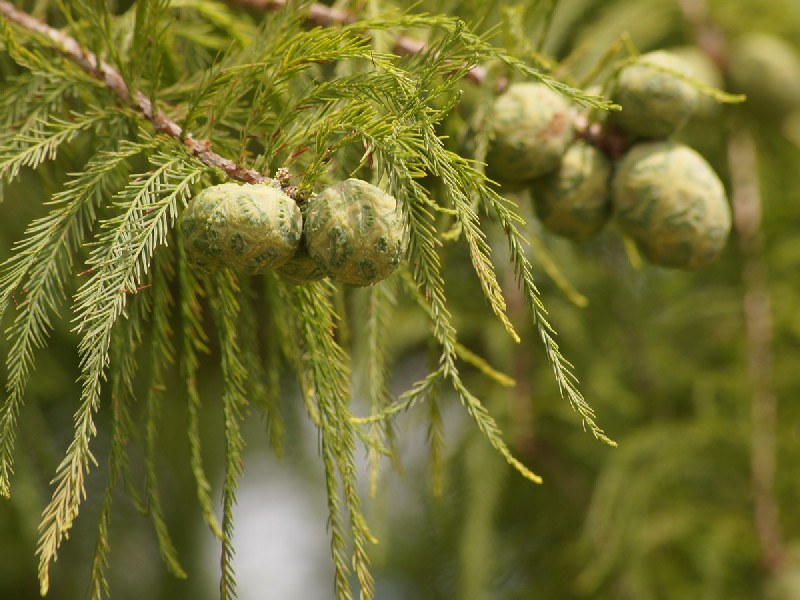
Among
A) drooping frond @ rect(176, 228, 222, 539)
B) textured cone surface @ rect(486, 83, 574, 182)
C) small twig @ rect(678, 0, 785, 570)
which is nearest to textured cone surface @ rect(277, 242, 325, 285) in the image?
drooping frond @ rect(176, 228, 222, 539)

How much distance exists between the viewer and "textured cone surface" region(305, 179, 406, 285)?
0.67 m

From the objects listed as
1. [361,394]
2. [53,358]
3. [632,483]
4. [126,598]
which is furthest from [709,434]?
[126,598]

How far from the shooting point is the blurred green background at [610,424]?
1571 millimetres

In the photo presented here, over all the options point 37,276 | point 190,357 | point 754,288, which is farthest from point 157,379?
point 754,288

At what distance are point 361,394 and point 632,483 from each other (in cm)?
55

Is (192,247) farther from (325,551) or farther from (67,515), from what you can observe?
(325,551)

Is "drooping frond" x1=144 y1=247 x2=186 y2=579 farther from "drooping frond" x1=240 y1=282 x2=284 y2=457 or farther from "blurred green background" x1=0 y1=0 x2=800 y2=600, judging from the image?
"blurred green background" x1=0 y1=0 x2=800 y2=600

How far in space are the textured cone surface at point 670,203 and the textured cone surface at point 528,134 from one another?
0.26 feet

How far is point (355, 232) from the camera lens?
67cm

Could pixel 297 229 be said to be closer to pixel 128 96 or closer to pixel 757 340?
pixel 128 96

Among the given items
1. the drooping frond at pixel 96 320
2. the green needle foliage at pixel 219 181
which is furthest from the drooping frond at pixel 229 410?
the drooping frond at pixel 96 320

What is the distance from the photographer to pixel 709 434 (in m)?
1.65

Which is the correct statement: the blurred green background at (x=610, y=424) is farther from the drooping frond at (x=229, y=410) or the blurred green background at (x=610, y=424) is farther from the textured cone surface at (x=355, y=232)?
the textured cone surface at (x=355, y=232)

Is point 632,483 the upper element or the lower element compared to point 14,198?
lower
